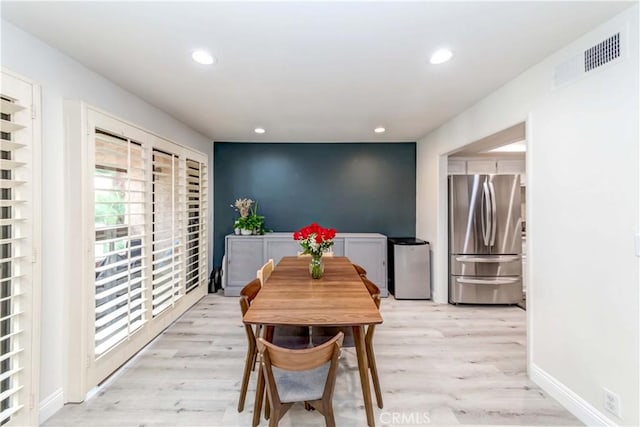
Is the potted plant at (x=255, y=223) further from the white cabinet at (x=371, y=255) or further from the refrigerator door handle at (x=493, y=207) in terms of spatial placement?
the refrigerator door handle at (x=493, y=207)

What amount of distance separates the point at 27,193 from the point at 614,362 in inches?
139

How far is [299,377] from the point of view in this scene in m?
1.55

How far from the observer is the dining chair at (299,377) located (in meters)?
1.33

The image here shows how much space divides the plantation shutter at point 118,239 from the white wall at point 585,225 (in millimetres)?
3346

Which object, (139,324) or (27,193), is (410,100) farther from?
(139,324)

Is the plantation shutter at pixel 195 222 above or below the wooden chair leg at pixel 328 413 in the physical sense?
above

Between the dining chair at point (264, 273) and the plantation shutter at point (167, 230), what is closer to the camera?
the dining chair at point (264, 273)

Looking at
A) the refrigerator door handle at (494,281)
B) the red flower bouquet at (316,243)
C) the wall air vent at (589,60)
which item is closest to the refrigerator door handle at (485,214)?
the refrigerator door handle at (494,281)

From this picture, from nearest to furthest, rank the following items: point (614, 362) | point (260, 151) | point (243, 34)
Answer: point (614, 362) → point (243, 34) → point (260, 151)

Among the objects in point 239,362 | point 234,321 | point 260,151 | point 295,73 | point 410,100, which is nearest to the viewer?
point 295,73

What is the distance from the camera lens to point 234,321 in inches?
130

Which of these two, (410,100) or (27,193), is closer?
(27,193)

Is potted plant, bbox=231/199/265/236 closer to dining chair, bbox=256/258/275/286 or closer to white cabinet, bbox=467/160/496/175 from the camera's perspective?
dining chair, bbox=256/258/275/286

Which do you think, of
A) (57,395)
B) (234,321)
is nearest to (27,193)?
(57,395)
